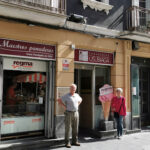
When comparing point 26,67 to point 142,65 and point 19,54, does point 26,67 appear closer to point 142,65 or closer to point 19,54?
point 19,54

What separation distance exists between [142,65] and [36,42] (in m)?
5.07

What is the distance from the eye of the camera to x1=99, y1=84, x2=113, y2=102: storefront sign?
26.5ft

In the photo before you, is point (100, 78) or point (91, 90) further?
point (100, 78)

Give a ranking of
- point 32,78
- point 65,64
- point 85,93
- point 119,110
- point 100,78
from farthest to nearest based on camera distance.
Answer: point 85,93 → point 100,78 → point 119,110 → point 65,64 → point 32,78

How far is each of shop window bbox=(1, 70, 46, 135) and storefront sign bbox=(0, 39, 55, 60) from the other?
22.9 inches

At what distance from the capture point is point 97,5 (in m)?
8.12

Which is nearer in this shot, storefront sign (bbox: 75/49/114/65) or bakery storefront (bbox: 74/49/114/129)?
storefront sign (bbox: 75/49/114/65)

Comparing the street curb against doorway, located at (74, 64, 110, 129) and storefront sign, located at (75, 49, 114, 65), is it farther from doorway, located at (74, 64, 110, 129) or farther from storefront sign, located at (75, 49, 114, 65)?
storefront sign, located at (75, 49, 114, 65)

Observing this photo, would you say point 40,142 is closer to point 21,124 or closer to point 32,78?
point 21,124

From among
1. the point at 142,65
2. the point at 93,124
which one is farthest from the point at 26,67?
the point at 142,65

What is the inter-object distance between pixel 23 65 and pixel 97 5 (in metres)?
3.65

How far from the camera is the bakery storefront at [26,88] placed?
6.40m

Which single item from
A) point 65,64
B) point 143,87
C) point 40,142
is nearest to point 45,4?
point 65,64

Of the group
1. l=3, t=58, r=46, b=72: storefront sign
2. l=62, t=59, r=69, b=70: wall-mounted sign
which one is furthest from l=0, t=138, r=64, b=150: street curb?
l=62, t=59, r=69, b=70: wall-mounted sign
